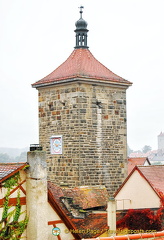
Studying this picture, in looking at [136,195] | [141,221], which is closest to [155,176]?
[136,195]

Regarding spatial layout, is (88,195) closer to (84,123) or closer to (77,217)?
(77,217)

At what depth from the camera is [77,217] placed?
24.2 meters

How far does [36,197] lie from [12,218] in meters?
0.89

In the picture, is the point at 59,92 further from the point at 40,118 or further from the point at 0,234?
the point at 0,234

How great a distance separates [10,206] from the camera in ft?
61.3

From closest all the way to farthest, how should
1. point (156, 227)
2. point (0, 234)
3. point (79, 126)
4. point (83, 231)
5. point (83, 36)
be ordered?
point (0, 234) → point (83, 231) → point (156, 227) → point (79, 126) → point (83, 36)

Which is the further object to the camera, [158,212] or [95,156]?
[95,156]

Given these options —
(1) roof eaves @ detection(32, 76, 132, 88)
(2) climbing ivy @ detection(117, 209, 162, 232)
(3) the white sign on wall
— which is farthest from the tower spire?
(2) climbing ivy @ detection(117, 209, 162, 232)

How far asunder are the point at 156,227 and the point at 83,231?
2906 millimetres

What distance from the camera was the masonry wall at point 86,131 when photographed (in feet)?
95.2

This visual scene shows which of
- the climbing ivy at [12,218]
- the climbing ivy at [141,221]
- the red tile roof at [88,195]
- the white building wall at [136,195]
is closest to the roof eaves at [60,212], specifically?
the climbing ivy at [12,218]

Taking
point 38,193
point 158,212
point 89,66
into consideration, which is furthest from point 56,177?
point 38,193

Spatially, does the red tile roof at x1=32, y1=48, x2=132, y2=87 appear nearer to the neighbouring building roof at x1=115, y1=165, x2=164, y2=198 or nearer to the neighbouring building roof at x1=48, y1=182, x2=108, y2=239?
the neighbouring building roof at x1=48, y1=182, x2=108, y2=239

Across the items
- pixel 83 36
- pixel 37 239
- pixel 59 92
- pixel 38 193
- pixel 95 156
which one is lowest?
pixel 37 239
